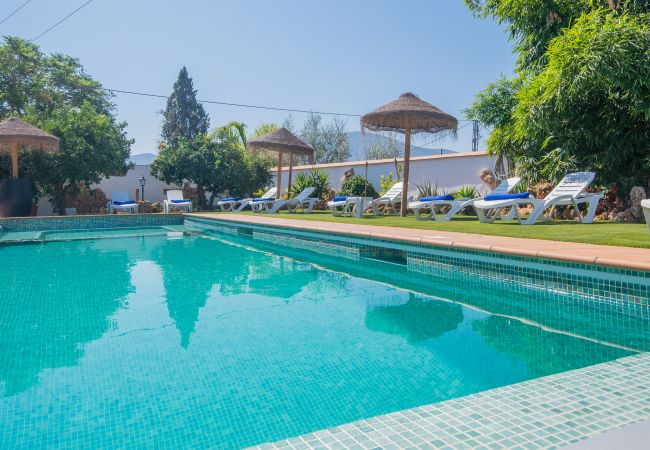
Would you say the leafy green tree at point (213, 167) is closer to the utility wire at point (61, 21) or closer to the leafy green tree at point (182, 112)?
the utility wire at point (61, 21)

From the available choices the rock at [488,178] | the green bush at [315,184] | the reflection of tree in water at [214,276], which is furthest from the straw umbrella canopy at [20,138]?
the rock at [488,178]

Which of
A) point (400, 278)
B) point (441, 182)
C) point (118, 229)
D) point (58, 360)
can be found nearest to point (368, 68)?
point (441, 182)

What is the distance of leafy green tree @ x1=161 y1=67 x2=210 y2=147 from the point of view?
41.3 metres

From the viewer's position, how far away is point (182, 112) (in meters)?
41.3

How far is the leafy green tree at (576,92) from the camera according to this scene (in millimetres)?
7660

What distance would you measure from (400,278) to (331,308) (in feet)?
5.38

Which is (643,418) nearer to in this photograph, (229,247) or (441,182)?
(229,247)

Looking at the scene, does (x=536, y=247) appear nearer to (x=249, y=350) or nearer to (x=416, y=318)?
(x=416, y=318)

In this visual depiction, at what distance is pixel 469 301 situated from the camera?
444 cm

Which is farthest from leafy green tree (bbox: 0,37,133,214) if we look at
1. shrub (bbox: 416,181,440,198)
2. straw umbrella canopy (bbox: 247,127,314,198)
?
shrub (bbox: 416,181,440,198)

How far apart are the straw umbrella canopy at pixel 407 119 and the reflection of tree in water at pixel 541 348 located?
7638 millimetres

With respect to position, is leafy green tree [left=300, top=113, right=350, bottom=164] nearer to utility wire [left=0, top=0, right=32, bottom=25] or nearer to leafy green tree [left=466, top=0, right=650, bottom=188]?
utility wire [left=0, top=0, right=32, bottom=25]

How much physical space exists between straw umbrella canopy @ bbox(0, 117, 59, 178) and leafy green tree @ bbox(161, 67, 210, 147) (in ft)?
92.6

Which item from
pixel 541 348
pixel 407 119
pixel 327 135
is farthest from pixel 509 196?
pixel 327 135
